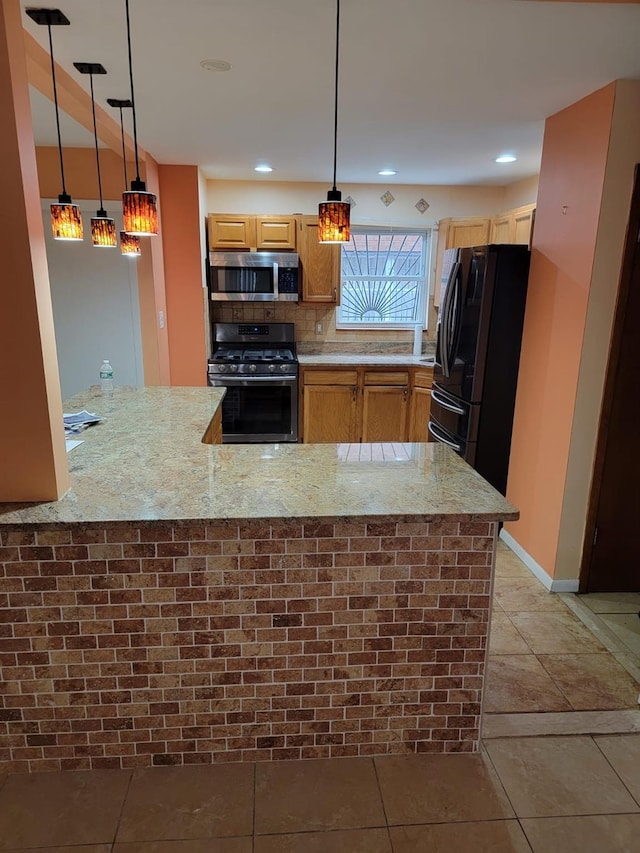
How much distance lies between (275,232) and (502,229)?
189cm

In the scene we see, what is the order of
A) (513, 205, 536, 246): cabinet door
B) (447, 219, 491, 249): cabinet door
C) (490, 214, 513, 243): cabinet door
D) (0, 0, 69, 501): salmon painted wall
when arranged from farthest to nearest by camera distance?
(447, 219, 491, 249): cabinet door
(490, 214, 513, 243): cabinet door
(513, 205, 536, 246): cabinet door
(0, 0, 69, 501): salmon painted wall

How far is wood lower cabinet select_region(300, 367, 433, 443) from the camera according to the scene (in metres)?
4.73

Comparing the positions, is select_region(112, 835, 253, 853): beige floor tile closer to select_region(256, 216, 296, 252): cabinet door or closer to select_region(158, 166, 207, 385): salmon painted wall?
select_region(158, 166, 207, 385): salmon painted wall

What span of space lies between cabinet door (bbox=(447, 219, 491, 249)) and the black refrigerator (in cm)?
133

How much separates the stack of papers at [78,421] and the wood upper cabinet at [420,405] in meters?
2.87

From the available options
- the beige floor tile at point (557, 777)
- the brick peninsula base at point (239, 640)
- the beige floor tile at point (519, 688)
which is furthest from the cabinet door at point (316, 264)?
the beige floor tile at point (557, 777)

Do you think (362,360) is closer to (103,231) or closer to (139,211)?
(103,231)


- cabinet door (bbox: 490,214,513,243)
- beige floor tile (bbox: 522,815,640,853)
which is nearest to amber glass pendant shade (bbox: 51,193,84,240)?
beige floor tile (bbox: 522,815,640,853)

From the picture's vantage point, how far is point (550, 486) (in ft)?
9.24

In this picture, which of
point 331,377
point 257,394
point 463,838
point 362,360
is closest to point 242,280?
point 257,394

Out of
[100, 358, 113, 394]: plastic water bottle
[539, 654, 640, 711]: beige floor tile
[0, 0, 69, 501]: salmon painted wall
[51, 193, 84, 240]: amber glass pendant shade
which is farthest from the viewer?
[100, 358, 113, 394]: plastic water bottle

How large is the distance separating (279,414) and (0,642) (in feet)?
10.9

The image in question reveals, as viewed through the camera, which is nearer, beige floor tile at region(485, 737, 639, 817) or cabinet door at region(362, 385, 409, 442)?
beige floor tile at region(485, 737, 639, 817)

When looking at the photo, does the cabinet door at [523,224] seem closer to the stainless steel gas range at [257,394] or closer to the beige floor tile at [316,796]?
the stainless steel gas range at [257,394]
